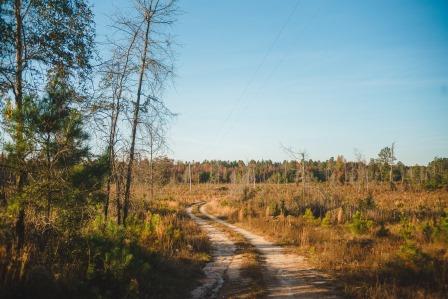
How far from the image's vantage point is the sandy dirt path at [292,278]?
823 centimetres

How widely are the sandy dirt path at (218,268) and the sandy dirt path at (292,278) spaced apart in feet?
3.57

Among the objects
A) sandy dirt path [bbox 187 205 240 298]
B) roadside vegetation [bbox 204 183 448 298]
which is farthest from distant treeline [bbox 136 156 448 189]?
roadside vegetation [bbox 204 183 448 298]

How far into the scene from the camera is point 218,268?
36.2 ft

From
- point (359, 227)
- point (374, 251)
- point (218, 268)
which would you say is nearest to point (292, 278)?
point (218, 268)

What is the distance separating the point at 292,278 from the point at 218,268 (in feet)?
8.06

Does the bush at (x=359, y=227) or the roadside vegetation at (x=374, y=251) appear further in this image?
the bush at (x=359, y=227)

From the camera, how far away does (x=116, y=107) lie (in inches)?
488

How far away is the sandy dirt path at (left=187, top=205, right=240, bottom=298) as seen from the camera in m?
8.61

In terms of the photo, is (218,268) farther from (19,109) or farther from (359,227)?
(359,227)

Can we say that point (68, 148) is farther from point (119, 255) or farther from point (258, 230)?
point (258, 230)

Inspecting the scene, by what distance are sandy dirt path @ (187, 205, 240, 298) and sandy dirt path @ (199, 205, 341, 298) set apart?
1.09 m

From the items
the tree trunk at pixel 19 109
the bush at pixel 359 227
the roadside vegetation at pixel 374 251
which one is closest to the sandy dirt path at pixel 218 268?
the roadside vegetation at pixel 374 251

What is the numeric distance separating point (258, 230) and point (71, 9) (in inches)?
577

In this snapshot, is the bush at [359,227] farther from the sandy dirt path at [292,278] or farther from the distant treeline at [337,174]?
the distant treeline at [337,174]
